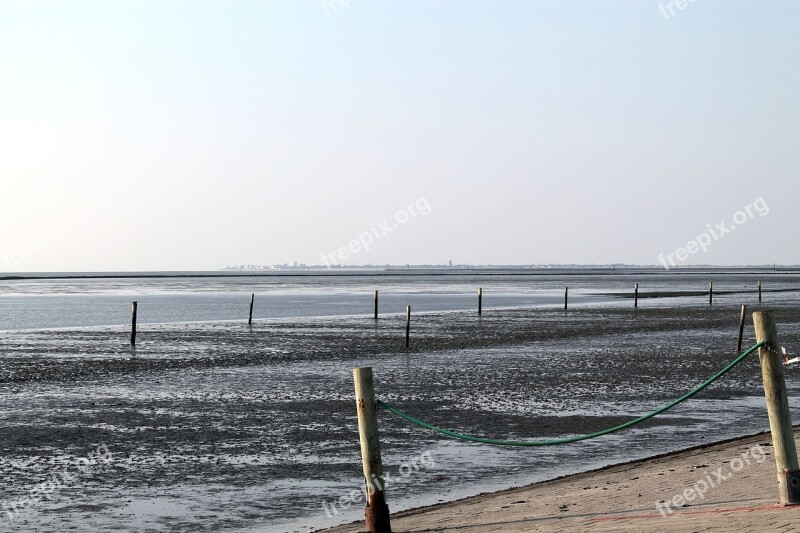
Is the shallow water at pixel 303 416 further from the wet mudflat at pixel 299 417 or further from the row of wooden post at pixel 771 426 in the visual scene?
the row of wooden post at pixel 771 426

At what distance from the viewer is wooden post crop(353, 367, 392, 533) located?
8.30 metres


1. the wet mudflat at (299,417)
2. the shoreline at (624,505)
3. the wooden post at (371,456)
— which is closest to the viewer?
the shoreline at (624,505)

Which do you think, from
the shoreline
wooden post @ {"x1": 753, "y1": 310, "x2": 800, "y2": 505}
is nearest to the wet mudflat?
the shoreline

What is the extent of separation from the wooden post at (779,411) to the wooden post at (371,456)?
3.30 meters

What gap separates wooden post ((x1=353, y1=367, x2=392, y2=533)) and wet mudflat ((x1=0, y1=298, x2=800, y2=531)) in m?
1.20

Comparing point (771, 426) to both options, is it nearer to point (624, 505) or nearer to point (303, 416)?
point (624, 505)

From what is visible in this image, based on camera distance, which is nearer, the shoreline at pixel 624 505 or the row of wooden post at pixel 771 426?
the shoreline at pixel 624 505

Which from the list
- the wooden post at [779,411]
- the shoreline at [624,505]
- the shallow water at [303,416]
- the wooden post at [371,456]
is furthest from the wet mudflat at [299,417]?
the wooden post at [779,411]

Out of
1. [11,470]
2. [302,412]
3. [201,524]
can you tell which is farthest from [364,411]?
[302,412]

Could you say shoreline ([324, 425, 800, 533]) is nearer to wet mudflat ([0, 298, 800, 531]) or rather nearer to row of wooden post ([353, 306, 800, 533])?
row of wooden post ([353, 306, 800, 533])

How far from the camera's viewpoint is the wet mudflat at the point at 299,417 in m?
10.3

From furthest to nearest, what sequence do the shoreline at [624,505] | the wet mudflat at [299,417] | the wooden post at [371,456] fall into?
the wet mudflat at [299,417]
the wooden post at [371,456]
the shoreline at [624,505]

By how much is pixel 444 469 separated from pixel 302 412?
5463 millimetres

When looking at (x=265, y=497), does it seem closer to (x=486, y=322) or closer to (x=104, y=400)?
(x=104, y=400)
